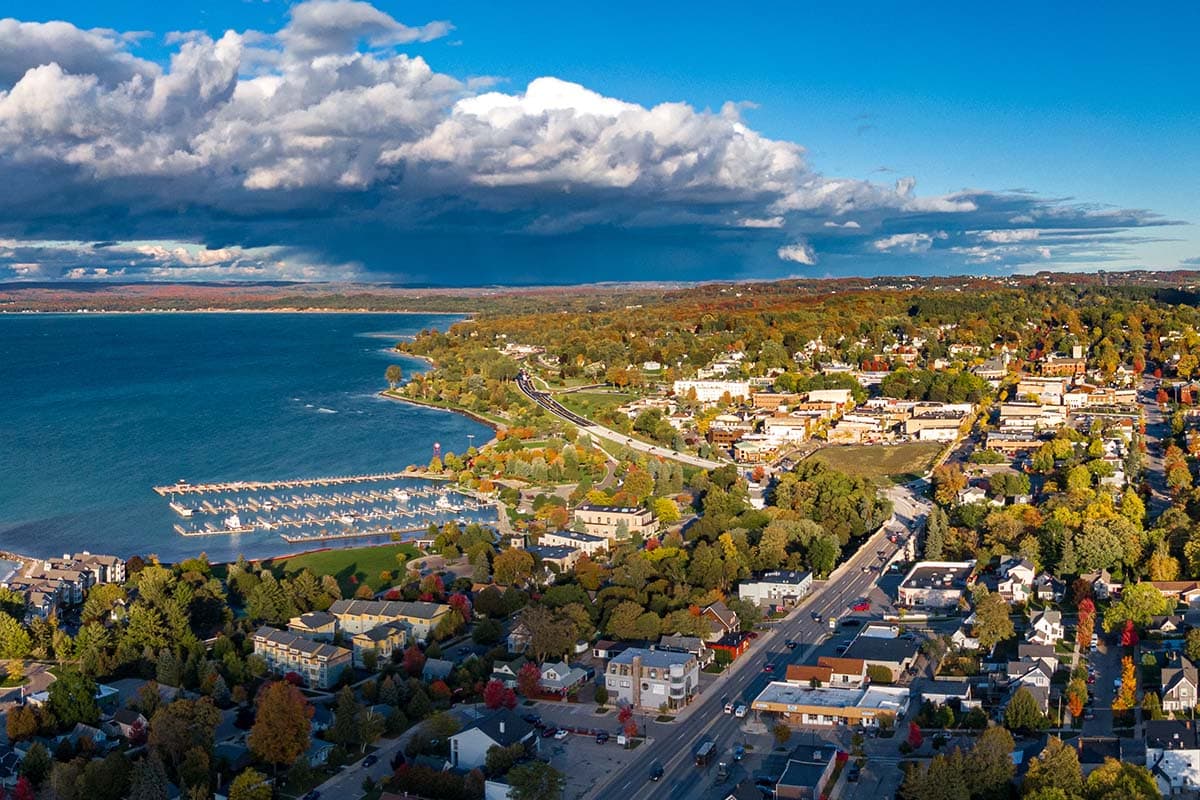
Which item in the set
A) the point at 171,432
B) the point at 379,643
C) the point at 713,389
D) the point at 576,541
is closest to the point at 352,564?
the point at 576,541

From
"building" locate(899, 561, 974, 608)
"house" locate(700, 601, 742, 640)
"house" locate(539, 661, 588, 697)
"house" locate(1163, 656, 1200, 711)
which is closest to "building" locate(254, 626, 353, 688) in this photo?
"house" locate(539, 661, 588, 697)

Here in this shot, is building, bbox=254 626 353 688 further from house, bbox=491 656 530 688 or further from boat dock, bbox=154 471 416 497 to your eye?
boat dock, bbox=154 471 416 497

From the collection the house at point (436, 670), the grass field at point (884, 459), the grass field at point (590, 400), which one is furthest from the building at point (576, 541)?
the grass field at point (590, 400)

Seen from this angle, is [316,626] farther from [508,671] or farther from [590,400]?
[590,400]

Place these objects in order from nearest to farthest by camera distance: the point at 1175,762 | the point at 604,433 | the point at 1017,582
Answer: the point at 1175,762 < the point at 1017,582 < the point at 604,433

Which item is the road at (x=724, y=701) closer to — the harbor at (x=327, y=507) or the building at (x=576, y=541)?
the building at (x=576, y=541)

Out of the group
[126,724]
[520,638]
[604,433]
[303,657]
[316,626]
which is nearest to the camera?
[126,724]
